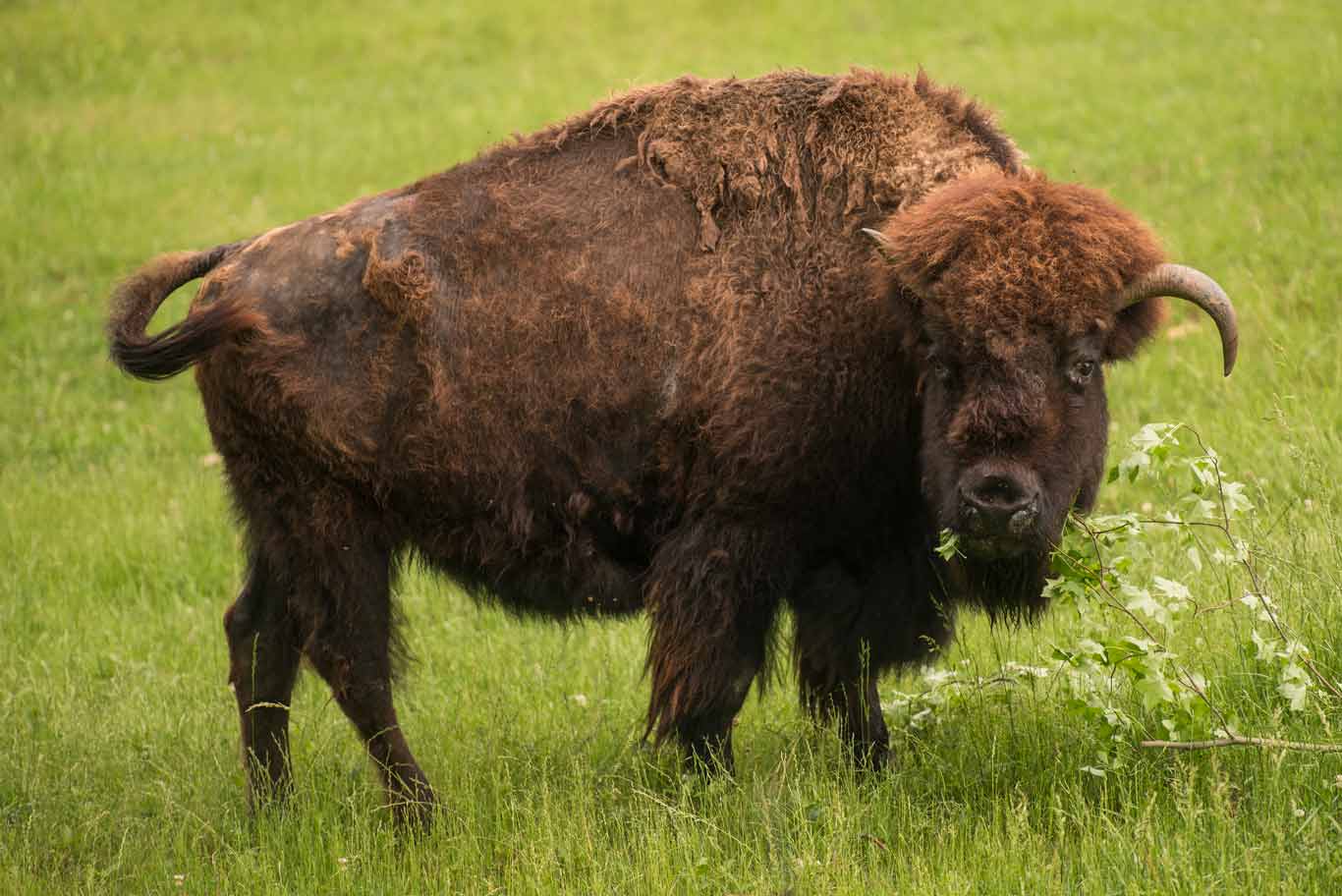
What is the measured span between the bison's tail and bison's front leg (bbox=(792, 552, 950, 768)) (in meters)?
2.19

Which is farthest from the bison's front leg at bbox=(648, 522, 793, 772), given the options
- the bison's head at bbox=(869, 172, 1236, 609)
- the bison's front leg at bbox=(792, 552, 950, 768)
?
the bison's head at bbox=(869, 172, 1236, 609)

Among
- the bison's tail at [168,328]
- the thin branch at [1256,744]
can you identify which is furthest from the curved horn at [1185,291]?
the bison's tail at [168,328]

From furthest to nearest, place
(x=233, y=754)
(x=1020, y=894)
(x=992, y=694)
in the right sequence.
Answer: (x=233, y=754)
(x=992, y=694)
(x=1020, y=894)

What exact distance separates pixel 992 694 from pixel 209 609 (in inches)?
170

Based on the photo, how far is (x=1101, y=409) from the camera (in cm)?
455

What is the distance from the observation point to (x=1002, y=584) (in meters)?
4.82

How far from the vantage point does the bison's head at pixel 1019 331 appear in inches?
168

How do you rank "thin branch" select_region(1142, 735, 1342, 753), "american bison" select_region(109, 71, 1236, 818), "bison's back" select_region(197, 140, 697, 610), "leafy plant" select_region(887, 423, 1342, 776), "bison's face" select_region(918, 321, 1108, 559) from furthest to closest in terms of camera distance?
"bison's back" select_region(197, 140, 697, 610), "american bison" select_region(109, 71, 1236, 818), "bison's face" select_region(918, 321, 1108, 559), "leafy plant" select_region(887, 423, 1342, 776), "thin branch" select_region(1142, 735, 1342, 753)

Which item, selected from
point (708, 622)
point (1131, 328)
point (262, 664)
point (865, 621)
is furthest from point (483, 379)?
point (1131, 328)

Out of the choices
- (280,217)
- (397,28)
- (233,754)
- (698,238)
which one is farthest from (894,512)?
(397,28)

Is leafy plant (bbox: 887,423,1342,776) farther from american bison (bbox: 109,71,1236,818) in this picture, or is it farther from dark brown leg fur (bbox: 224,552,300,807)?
dark brown leg fur (bbox: 224,552,300,807)

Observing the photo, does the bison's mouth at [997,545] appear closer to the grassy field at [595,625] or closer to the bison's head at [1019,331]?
the bison's head at [1019,331]

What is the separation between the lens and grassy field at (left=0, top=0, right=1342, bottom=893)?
14.0ft

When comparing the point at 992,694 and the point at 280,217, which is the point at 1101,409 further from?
the point at 280,217
